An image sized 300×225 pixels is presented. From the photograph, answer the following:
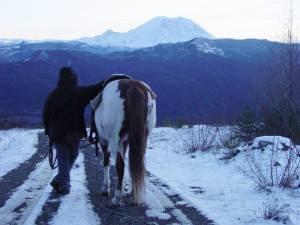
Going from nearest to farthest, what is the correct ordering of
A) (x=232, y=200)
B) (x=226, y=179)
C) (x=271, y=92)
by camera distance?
(x=232, y=200) < (x=226, y=179) < (x=271, y=92)

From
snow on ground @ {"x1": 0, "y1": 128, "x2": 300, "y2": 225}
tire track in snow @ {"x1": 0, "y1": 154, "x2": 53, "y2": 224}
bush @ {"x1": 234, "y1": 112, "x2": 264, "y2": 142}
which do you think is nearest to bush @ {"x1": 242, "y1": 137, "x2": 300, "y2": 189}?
snow on ground @ {"x1": 0, "y1": 128, "x2": 300, "y2": 225}

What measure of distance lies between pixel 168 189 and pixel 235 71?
160 m

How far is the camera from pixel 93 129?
516 centimetres

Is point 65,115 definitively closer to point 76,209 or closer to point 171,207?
point 76,209

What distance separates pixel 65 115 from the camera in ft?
16.2

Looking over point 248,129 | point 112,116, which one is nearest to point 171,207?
point 112,116

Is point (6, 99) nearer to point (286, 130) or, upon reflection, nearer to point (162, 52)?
point (162, 52)

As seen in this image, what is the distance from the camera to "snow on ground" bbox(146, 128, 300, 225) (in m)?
3.94

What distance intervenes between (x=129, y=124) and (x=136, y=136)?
0.57ft

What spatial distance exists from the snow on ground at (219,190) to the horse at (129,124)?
97cm

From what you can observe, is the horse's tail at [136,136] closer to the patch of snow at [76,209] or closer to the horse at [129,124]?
the horse at [129,124]

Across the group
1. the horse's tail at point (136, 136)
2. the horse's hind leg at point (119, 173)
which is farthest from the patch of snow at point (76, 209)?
the horse's tail at point (136, 136)

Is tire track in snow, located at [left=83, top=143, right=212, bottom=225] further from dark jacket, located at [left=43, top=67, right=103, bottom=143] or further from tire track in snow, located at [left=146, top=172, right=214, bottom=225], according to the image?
dark jacket, located at [left=43, top=67, right=103, bottom=143]

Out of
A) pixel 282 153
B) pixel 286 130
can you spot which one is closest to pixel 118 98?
pixel 282 153
